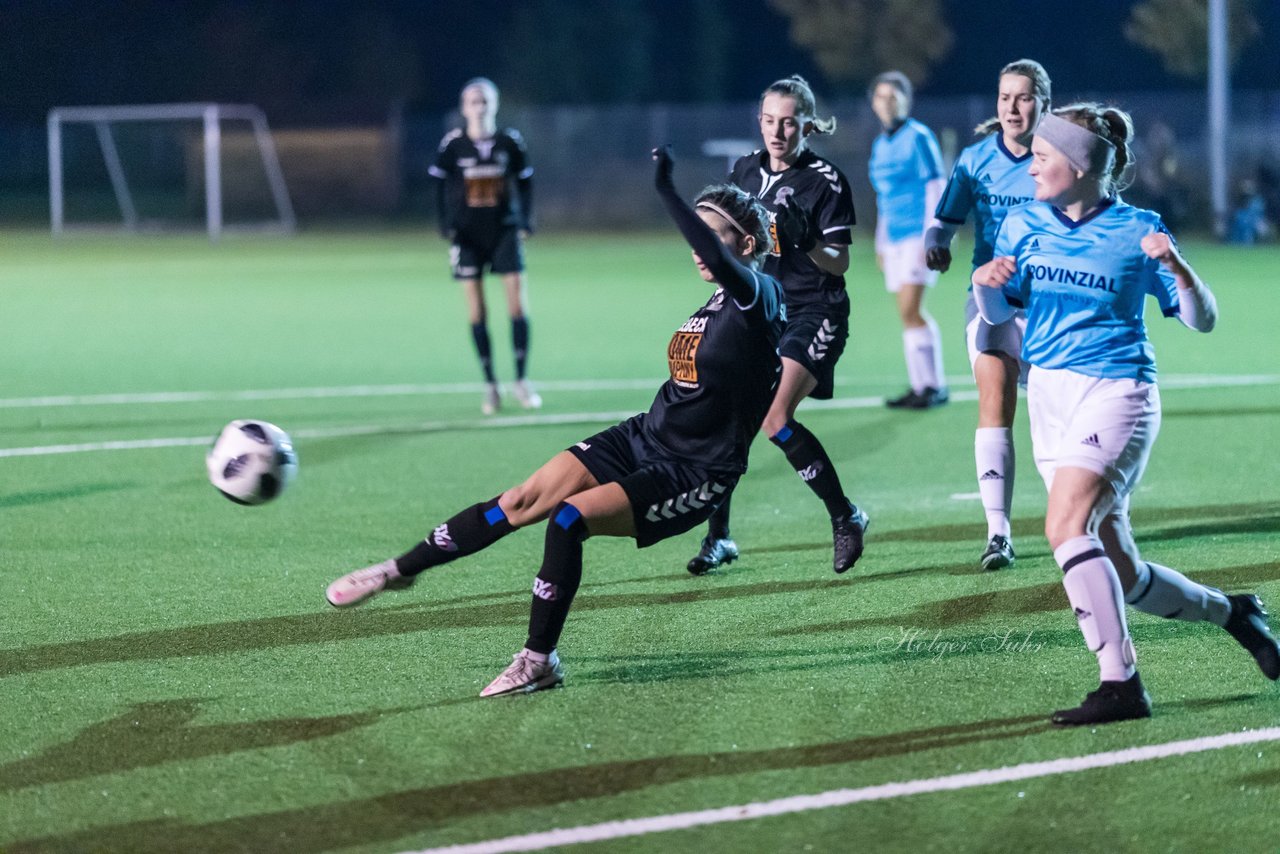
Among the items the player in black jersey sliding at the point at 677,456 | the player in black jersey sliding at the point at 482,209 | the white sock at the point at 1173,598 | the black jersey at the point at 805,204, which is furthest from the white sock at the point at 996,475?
the player in black jersey sliding at the point at 482,209

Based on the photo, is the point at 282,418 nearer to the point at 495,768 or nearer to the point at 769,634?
the point at 769,634

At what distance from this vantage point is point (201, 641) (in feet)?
20.7

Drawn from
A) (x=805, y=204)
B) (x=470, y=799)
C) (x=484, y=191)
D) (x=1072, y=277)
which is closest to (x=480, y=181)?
(x=484, y=191)

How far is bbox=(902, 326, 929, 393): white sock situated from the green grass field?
0.32 meters

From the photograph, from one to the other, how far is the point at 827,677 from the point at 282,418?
746 centimetres

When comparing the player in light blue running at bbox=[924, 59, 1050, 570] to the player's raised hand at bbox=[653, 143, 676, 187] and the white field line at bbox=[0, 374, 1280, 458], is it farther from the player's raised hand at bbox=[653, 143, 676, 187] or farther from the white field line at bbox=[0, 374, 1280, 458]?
the white field line at bbox=[0, 374, 1280, 458]

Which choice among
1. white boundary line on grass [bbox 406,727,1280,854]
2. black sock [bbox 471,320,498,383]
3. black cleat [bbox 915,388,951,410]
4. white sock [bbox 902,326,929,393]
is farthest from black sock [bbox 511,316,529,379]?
white boundary line on grass [bbox 406,727,1280,854]

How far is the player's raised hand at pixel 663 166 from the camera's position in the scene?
530cm

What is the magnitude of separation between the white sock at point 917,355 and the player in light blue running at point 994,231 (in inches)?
190

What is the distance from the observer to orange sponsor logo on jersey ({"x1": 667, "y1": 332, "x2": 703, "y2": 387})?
18.9 feet

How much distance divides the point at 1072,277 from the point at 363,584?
7.97 feet

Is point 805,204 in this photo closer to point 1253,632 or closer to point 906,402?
point 1253,632

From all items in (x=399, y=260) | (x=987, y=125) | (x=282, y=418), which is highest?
(x=987, y=125)

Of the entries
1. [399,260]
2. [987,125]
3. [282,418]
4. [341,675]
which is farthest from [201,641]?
[399,260]
